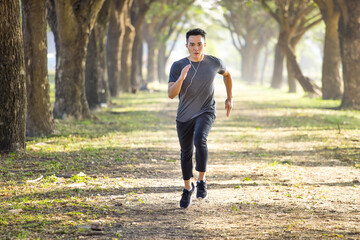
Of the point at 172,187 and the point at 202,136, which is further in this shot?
the point at 172,187

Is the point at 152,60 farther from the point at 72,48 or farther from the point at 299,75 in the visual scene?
the point at 72,48

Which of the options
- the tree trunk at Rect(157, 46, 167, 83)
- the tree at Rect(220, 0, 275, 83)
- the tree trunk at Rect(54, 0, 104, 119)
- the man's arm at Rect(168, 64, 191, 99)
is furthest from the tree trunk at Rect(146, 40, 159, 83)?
the man's arm at Rect(168, 64, 191, 99)

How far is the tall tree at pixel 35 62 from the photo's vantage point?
11938mm

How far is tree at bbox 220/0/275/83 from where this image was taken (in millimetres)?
47656

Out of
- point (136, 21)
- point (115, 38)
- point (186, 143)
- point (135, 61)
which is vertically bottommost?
point (186, 143)

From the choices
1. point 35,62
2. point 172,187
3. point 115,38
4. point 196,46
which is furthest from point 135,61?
point 196,46

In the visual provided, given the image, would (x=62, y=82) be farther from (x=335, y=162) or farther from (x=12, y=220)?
(x=12, y=220)

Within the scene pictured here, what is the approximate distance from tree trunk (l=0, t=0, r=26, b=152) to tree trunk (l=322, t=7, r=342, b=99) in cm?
1731

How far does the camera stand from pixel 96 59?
18.4m

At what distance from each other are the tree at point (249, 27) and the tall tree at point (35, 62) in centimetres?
3410

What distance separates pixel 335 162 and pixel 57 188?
16.5 feet

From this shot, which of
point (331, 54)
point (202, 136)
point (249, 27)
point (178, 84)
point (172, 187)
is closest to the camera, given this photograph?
point (178, 84)

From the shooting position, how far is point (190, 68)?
20.2 feet

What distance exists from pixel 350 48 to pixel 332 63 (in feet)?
17.7
